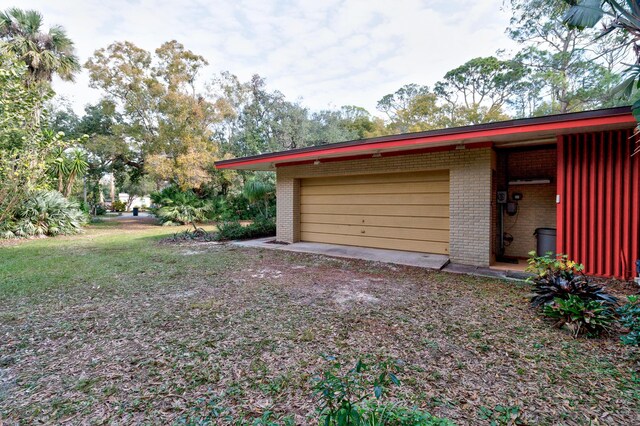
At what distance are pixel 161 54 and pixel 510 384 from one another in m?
18.1

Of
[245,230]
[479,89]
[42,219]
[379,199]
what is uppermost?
[479,89]

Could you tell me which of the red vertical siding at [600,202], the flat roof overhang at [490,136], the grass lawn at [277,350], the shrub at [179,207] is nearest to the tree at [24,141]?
the grass lawn at [277,350]

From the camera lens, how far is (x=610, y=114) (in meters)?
3.96

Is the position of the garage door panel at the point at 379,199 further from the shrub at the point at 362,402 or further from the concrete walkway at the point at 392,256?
the shrub at the point at 362,402

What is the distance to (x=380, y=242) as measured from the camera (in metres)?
7.36

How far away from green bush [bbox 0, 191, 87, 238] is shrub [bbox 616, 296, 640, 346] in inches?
524

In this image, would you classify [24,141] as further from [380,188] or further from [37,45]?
[37,45]

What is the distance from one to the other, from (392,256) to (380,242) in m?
0.92

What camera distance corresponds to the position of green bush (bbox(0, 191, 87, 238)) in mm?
9586

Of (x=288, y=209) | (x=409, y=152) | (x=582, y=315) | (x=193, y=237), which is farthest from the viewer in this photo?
(x=193, y=237)

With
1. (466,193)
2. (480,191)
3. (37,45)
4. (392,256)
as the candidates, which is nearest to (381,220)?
(392,256)

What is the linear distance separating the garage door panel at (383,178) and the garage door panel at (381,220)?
83 cm

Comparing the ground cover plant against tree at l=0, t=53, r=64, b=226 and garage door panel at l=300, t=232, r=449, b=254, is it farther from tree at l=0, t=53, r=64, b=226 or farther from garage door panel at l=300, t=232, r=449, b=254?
tree at l=0, t=53, r=64, b=226

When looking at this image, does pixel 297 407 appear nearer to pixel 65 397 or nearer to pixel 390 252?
pixel 65 397
